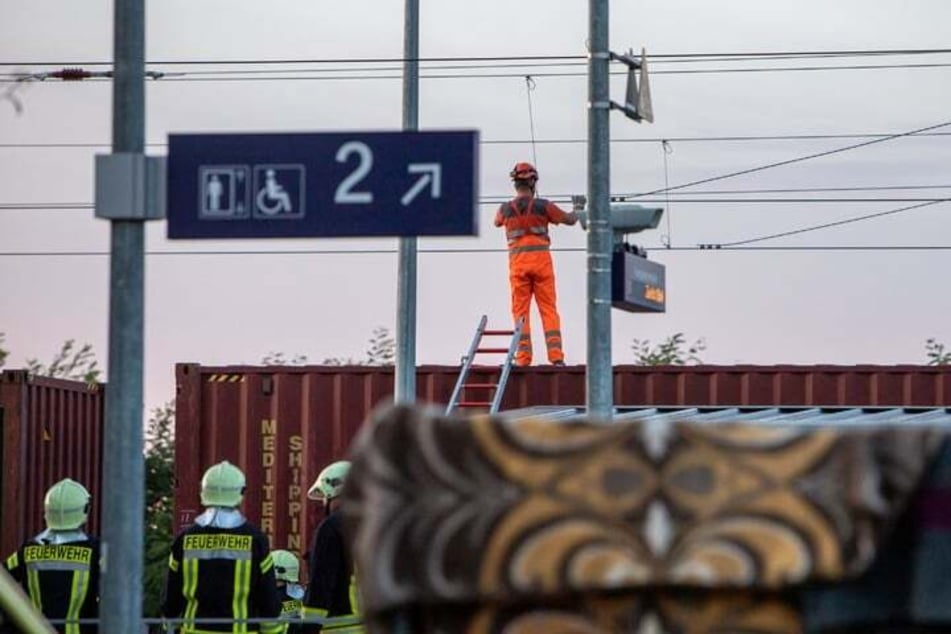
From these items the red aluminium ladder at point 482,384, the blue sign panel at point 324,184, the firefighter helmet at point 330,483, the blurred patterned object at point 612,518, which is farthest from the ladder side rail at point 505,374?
the blurred patterned object at point 612,518

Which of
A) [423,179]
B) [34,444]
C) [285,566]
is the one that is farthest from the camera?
[34,444]

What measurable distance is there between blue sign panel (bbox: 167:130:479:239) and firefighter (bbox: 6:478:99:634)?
4311mm

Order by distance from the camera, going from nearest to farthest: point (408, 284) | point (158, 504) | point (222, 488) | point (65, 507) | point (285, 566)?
1. point (222, 488)
2. point (65, 507)
3. point (285, 566)
4. point (408, 284)
5. point (158, 504)

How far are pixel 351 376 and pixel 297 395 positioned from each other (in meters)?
0.51

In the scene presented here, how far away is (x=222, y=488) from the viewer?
11086 mm

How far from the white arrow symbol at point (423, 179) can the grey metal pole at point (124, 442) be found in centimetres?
87

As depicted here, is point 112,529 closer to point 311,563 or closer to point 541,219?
point 311,563

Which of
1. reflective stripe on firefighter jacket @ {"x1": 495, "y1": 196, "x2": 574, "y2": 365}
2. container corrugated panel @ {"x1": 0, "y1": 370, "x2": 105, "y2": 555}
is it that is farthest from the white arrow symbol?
reflective stripe on firefighter jacket @ {"x1": 495, "y1": 196, "x2": 574, "y2": 365}

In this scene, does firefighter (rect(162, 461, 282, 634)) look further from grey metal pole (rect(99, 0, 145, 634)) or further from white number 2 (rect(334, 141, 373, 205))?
grey metal pole (rect(99, 0, 145, 634))

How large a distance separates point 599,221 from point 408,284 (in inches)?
152

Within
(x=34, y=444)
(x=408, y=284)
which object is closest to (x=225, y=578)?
(x=408, y=284)

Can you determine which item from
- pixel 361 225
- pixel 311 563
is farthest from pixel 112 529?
pixel 311 563

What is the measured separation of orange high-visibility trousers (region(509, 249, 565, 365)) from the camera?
2094 cm

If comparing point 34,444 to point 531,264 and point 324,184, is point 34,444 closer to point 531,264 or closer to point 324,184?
point 531,264
